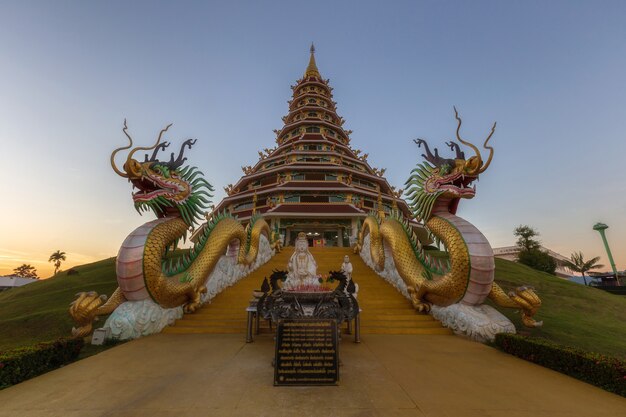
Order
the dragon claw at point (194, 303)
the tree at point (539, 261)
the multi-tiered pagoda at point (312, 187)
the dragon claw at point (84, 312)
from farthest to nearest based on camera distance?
the multi-tiered pagoda at point (312, 187)
the tree at point (539, 261)
the dragon claw at point (194, 303)
the dragon claw at point (84, 312)

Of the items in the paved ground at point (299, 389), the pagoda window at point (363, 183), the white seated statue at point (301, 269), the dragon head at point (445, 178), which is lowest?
the paved ground at point (299, 389)

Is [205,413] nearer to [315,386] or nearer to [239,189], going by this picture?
[315,386]

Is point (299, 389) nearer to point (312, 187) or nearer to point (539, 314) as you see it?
point (539, 314)

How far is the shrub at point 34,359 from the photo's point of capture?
3.82 m

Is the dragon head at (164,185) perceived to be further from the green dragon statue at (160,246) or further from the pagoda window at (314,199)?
the pagoda window at (314,199)

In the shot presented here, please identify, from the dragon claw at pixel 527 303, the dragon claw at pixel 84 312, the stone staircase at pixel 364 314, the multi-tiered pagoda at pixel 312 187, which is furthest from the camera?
the multi-tiered pagoda at pixel 312 187

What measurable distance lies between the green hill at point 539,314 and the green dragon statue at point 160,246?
7.19ft

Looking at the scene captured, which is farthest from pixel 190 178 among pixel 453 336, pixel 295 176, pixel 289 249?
pixel 295 176

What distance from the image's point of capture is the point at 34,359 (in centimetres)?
418

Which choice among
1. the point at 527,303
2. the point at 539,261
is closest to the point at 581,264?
the point at 539,261

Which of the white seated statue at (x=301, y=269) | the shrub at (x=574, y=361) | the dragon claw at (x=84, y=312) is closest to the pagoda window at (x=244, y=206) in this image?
the white seated statue at (x=301, y=269)

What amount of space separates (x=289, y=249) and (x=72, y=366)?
13439mm

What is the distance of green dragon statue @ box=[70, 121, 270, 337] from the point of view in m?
6.52

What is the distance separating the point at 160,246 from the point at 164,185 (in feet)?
5.87
